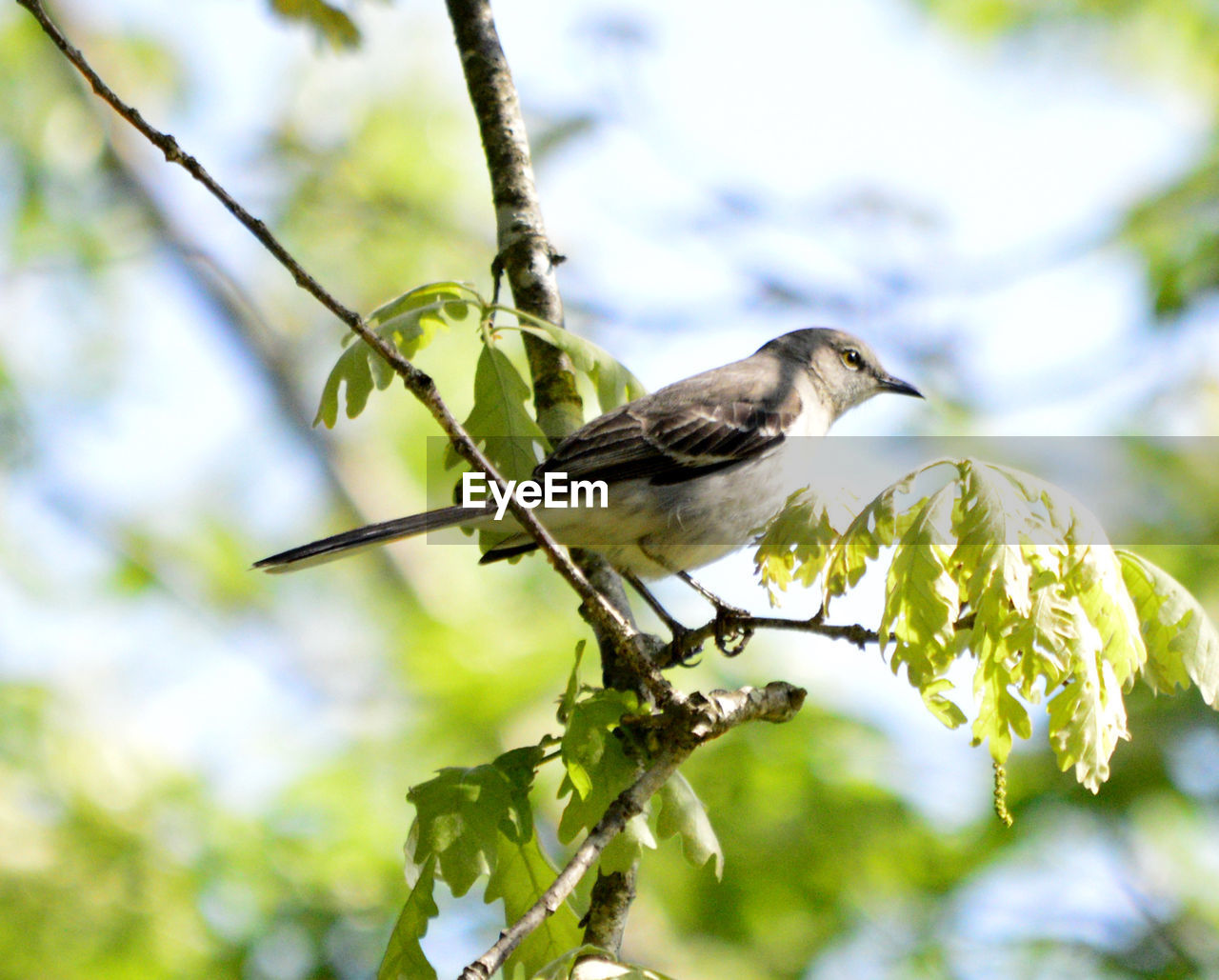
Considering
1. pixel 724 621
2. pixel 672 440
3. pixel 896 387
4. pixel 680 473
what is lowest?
pixel 724 621

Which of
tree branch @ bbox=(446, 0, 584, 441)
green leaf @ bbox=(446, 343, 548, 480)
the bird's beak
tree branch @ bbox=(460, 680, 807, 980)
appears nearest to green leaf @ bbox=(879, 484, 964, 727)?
tree branch @ bbox=(460, 680, 807, 980)

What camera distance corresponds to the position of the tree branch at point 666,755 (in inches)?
70.0

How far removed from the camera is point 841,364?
5715 millimetres

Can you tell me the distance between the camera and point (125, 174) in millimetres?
9742

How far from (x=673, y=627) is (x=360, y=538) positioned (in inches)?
42.1

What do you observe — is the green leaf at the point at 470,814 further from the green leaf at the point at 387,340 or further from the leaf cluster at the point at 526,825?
the green leaf at the point at 387,340

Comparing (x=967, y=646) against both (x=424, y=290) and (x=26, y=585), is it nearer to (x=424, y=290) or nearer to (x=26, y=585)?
(x=424, y=290)

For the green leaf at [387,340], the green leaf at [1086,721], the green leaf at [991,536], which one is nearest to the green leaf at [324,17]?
the green leaf at [387,340]

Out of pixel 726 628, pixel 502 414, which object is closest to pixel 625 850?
pixel 502 414

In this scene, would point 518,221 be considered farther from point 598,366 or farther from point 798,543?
point 798,543

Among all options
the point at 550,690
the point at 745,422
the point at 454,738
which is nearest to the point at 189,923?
the point at 454,738

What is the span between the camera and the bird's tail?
2.96 metres

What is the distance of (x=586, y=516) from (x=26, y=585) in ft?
29.0

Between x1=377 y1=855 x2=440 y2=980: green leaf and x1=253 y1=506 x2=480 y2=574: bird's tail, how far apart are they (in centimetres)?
99
